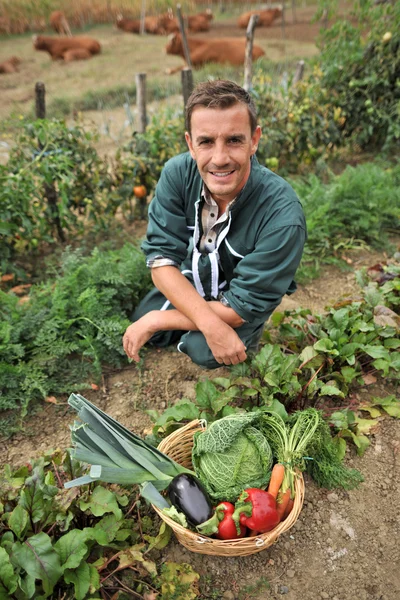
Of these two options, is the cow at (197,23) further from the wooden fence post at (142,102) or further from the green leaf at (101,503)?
the green leaf at (101,503)

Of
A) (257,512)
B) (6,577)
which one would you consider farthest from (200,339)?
(6,577)

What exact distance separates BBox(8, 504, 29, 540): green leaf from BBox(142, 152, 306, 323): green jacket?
130 cm

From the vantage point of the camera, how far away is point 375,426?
259 cm

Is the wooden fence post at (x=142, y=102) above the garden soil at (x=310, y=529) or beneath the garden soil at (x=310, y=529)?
above

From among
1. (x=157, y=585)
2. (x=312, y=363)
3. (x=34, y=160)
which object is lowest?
(x=157, y=585)

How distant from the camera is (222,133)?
6.93ft

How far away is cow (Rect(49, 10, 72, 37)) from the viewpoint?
44.3 feet

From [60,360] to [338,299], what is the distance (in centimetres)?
204

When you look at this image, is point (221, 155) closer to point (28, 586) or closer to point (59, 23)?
point (28, 586)

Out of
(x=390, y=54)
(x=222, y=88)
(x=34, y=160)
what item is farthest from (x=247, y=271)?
(x=390, y=54)

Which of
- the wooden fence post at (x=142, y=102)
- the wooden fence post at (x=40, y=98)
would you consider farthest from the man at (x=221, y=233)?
the wooden fence post at (x=142, y=102)

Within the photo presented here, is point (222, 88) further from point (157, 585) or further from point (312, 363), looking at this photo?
point (157, 585)

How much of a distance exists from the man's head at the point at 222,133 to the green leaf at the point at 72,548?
5.22ft

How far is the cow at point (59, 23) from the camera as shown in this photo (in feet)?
44.3
